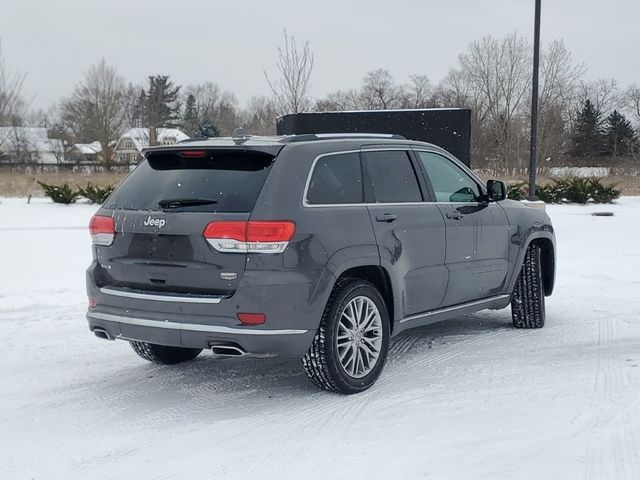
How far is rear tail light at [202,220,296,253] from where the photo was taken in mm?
4590

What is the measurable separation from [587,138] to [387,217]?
63893 millimetres

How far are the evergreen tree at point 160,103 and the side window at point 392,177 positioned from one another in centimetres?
5878

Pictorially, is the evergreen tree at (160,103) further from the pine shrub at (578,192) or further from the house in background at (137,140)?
the pine shrub at (578,192)

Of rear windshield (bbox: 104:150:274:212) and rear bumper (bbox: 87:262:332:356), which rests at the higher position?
rear windshield (bbox: 104:150:274:212)

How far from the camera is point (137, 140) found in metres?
71.9

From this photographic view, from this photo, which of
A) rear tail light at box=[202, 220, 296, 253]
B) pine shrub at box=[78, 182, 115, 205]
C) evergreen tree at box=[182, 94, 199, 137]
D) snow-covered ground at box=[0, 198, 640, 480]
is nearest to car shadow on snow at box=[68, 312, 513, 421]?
snow-covered ground at box=[0, 198, 640, 480]

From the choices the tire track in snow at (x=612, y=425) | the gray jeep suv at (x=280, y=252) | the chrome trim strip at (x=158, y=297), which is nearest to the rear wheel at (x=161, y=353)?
the gray jeep suv at (x=280, y=252)

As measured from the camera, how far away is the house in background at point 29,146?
67.0 metres

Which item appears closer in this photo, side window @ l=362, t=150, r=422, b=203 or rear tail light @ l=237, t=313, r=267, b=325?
rear tail light @ l=237, t=313, r=267, b=325

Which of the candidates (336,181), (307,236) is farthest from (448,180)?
(307,236)

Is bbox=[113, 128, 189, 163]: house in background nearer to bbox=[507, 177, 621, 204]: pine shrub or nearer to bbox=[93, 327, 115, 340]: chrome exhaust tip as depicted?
bbox=[507, 177, 621, 204]: pine shrub

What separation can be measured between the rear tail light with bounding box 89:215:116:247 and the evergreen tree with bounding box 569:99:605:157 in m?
63.1

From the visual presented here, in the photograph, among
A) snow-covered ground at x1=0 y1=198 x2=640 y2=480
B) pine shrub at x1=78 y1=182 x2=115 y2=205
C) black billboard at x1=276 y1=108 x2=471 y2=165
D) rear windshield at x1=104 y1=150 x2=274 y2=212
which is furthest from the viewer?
pine shrub at x1=78 y1=182 x2=115 y2=205

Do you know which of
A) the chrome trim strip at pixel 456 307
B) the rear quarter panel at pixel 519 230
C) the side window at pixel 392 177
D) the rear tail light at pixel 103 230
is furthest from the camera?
the rear quarter panel at pixel 519 230
